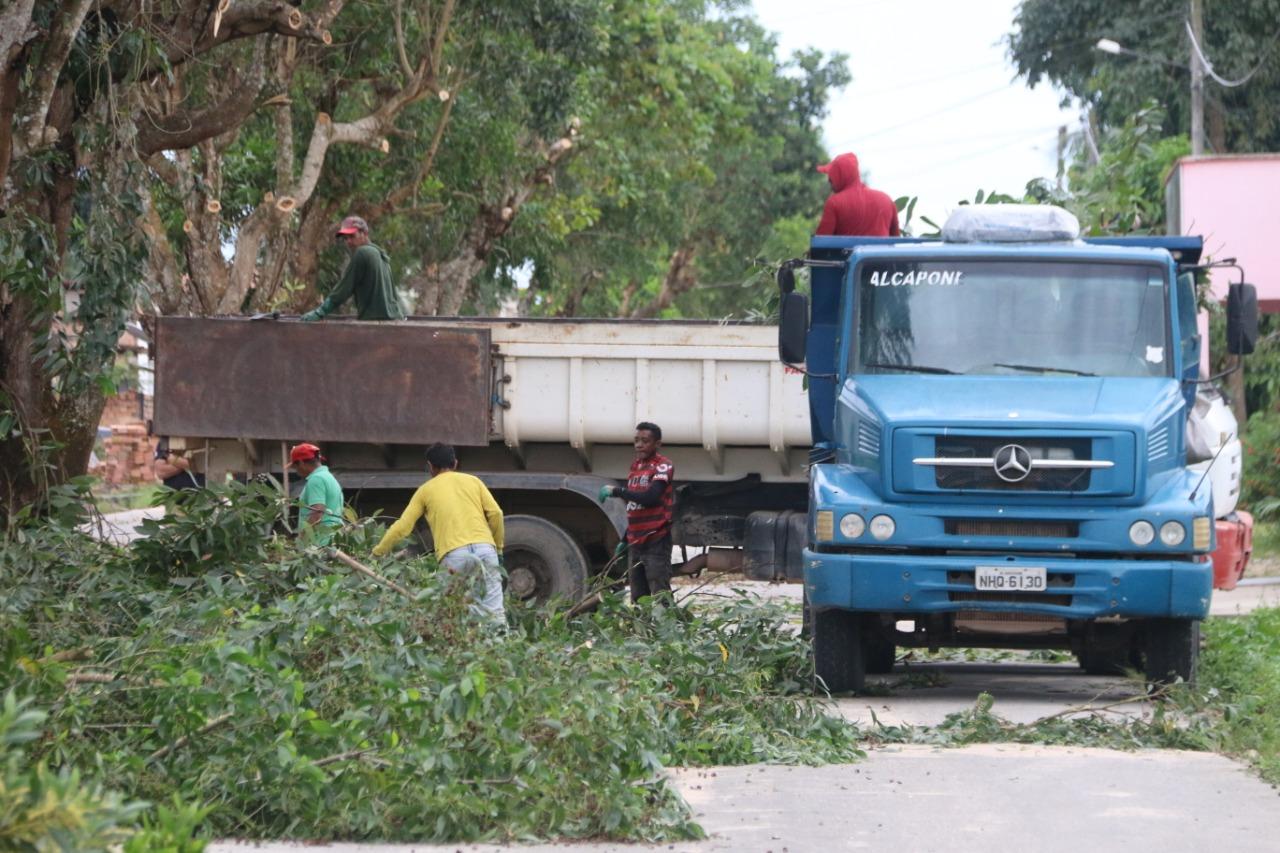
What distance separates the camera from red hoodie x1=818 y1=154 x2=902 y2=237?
495 inches

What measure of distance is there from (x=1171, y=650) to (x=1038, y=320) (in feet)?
6.54

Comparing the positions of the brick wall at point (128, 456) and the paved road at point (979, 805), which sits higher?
the brick wall at point (128, 456)

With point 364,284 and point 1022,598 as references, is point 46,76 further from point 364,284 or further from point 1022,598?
point 1022,598

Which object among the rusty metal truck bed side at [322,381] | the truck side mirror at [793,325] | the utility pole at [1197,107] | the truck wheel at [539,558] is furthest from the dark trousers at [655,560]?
the utility pole at [1197,107]

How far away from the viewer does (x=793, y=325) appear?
11.0 m

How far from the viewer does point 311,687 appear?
7289 millimetres

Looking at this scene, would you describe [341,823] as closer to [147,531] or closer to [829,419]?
[147,531]

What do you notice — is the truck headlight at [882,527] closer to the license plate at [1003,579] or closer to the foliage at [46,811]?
the license plate at [1003,579]

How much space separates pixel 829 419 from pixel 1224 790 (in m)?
4.41

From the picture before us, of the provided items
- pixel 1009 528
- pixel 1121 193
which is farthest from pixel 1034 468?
pixel 1121 193

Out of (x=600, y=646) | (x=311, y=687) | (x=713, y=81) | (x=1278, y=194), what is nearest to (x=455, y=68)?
(x=713, y=81)

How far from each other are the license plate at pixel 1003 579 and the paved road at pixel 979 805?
52.7 inches

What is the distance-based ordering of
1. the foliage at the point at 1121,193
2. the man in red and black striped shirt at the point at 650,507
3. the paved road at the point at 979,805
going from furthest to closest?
the foliage at the point at 1121,193 < the man in red and black striped shirt at the point at 650,507 < the paved road at the point at 979,805

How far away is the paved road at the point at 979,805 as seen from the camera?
6.64 meters
